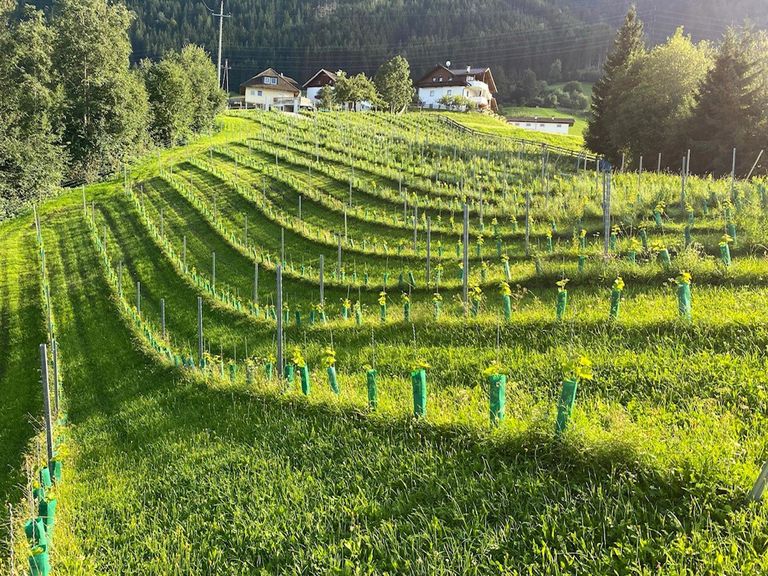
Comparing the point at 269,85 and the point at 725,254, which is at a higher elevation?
the point at 269,85

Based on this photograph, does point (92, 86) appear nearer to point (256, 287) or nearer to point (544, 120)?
point (256, 287)

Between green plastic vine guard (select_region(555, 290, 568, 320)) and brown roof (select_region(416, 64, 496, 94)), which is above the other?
brown roof (select_region(416, 64, 496, 94))

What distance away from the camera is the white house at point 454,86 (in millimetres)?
75625

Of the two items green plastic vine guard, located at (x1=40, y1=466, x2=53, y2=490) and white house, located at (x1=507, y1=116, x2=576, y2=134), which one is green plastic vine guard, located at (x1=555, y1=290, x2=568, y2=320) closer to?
green plastic vine guard, located at (x1=40, y1=466, x2=53, y2=490)

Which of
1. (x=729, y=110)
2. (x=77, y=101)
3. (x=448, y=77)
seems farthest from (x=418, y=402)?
Answer: (x=448, y=77)

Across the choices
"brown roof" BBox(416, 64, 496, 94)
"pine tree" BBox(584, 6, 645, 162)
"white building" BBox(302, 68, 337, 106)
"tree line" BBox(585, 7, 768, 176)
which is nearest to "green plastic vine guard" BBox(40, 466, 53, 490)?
"tree line" BBox(585, 7, 768, 176)

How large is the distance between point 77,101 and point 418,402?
117 ft

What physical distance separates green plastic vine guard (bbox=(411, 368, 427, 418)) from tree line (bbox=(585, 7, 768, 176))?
769 inches

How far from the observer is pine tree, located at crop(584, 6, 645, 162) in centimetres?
3728

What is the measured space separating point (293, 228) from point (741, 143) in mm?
20999

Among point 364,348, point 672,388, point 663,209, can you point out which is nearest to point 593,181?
point 663,209

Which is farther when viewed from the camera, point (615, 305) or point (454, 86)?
point (454, 86)

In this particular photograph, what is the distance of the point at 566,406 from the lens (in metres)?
4.65

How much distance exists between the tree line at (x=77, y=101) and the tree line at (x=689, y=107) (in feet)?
97.6
